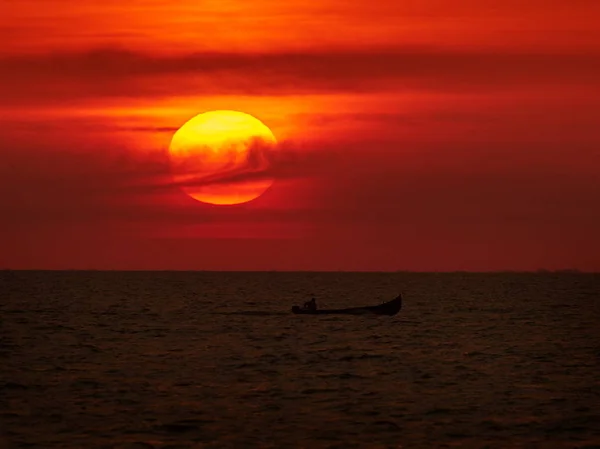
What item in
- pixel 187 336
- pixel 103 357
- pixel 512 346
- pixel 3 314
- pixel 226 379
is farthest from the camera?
pixel 3 314

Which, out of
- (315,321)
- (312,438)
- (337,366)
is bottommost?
(312,438)

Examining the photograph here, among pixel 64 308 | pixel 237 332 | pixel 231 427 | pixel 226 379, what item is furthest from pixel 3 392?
pixel 64 308

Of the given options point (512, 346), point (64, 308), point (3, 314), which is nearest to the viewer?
point (512, 346)

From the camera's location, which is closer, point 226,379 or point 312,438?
point 312,438

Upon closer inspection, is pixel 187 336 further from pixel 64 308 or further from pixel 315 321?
pixel 64 308

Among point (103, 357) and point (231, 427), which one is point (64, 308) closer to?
point (103, 357)

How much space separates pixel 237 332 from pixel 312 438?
60633 mm

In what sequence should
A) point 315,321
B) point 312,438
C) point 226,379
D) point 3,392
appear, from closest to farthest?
point 312,438, point 3,392, point 226,379, point 315,321

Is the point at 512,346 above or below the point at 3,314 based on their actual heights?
below

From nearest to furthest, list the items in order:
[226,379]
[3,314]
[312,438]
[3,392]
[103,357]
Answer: [312,438] → [3,392] → [226,379] → [103,357] → [3,314]

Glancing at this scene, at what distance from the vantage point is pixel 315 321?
126312mm

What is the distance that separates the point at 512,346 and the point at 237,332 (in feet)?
87.2

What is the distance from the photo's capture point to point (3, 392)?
5734cm

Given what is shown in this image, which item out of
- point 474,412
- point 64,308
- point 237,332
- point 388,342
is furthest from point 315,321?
point 474,412
